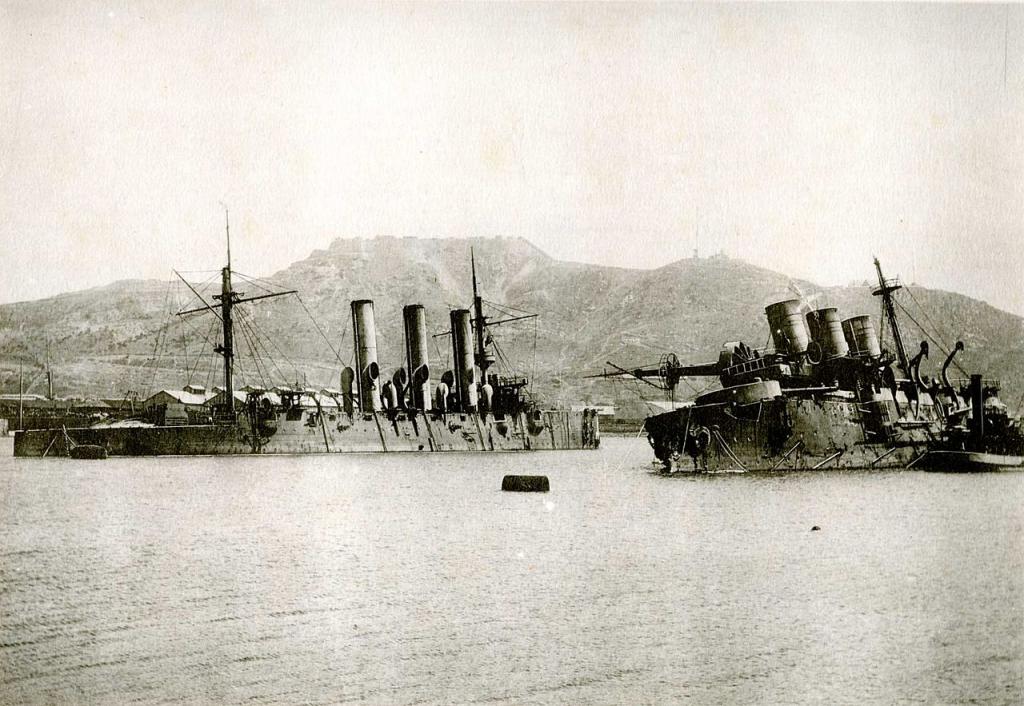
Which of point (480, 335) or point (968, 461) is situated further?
point (480, 335)

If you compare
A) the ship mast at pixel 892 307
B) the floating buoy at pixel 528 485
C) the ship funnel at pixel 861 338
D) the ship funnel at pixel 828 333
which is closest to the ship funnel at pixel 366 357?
the floating buoy at pixel 528 485

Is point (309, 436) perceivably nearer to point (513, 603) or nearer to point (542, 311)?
point (542, 311)

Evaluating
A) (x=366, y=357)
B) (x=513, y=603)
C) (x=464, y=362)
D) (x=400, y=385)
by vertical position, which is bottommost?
(x=513, y=603)

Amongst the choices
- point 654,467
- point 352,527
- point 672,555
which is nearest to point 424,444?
point 654,467

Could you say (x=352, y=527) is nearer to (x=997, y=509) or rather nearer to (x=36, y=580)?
(x=36, y=580)

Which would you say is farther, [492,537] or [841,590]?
[492,537]

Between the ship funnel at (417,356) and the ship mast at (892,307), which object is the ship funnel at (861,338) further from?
the ship funnel at (417,356)

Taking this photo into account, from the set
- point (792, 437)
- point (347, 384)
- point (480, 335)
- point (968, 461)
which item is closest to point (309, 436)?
point (347, 384)
